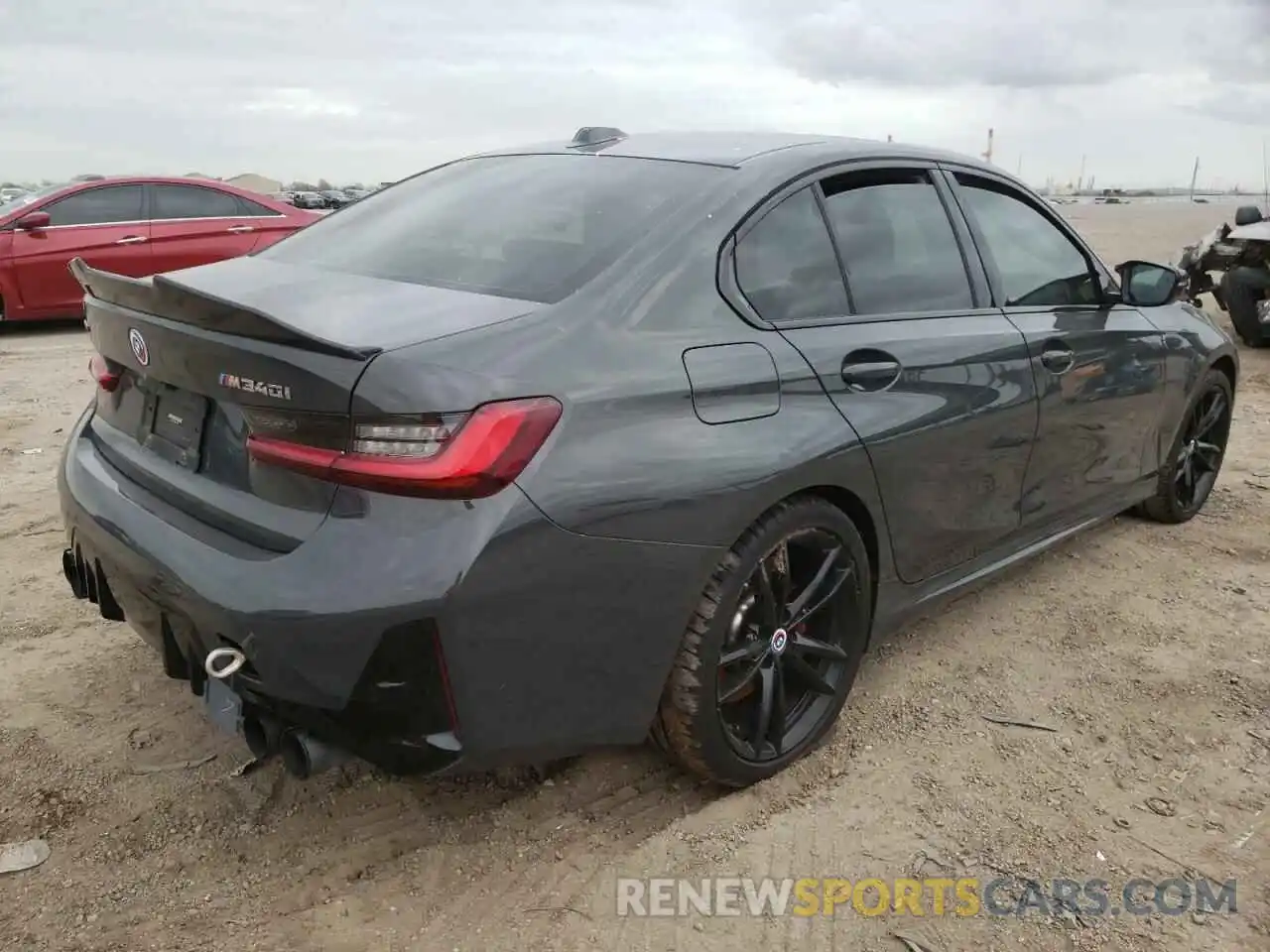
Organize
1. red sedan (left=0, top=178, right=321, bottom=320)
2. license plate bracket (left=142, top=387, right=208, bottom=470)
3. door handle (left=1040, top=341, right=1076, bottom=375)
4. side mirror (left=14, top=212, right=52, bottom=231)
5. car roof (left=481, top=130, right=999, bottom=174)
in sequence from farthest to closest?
1. red sedan (left=0, top=178, right=321, bottom=320)
2. side mirror (left=14, top=212, right=52, bottom=231)
3. door handle (left=1040, top=341, right=1076, bottom=375)
4. car roof (left=481, top=130, right=999, bottom=174)
5. license plate bracket (left=142, top=387, right=208, bottom=470)

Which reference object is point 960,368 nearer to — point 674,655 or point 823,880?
point 674,655

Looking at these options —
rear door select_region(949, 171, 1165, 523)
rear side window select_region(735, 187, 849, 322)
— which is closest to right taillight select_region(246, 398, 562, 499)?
rear side window select_region(735, 187, 849, 322)

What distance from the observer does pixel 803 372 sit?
2.39m

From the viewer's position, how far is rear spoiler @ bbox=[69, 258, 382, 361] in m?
1.87

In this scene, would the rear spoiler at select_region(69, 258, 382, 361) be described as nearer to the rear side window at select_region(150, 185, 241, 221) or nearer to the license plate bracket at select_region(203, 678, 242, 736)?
the license plate bracket at select_region(203, 678, 242, 736)

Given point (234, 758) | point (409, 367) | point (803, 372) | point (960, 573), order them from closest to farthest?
point (409, 367), point (803, 372), point (234, 758), point (960, 573)

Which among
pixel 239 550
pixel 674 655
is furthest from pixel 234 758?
pixel 674 655

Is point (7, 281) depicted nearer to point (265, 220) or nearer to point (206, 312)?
point (265, 220)

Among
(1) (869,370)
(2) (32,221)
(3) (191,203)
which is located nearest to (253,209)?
(3) (191,203)

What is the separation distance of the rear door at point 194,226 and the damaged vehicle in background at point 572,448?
755 cm

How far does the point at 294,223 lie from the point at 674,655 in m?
9.25

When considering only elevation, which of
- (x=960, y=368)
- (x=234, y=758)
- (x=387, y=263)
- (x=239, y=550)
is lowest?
(x=234, y=758)

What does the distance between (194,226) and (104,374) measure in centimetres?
802

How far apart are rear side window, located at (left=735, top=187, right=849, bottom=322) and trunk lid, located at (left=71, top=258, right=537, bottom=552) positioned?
24.4 inches
